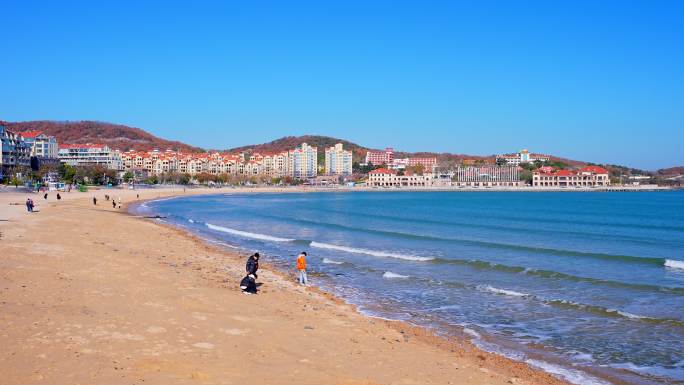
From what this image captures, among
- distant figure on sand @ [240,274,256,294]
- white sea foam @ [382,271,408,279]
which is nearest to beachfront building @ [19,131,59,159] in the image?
white sea foam @ [382,271,408,279]

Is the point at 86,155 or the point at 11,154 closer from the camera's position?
the point at 11,154

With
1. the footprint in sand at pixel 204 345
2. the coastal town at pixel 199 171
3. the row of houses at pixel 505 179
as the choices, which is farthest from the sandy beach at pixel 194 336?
the row of houses at pixel 505 179

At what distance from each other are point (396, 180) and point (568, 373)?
601 feet

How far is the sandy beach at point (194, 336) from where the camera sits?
6.86m

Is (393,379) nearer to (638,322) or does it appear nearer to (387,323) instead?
(387,323)

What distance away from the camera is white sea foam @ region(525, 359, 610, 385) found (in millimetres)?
8391

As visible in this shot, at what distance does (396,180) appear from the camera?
19125cm

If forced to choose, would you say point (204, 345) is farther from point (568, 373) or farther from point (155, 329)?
point (568, 373)

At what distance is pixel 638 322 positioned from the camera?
12.0m

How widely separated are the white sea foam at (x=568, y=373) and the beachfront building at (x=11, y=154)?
96943mm

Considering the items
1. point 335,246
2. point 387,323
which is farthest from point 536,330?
point 335,246

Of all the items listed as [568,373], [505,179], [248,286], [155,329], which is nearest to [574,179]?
[505,179]

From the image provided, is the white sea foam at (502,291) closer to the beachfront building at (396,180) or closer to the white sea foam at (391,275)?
the white sea foam at (391,275)

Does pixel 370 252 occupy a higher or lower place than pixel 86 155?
lower
